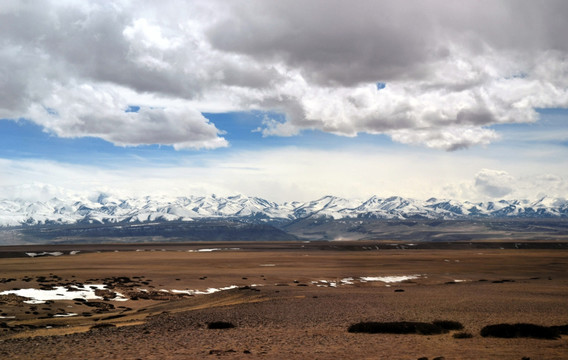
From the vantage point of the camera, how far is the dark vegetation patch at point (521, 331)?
93.9ft

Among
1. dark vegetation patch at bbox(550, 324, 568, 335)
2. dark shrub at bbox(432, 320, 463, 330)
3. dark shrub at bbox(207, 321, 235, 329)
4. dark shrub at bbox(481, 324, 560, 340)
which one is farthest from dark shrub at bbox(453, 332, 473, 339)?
dark shrub at bbox(207, 321, 235, 329)

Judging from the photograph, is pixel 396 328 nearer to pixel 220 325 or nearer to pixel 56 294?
pixel 220 325

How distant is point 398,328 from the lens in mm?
31609

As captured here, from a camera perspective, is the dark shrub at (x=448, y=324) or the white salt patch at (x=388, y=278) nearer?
the dark shrub at (x=448, y=324)

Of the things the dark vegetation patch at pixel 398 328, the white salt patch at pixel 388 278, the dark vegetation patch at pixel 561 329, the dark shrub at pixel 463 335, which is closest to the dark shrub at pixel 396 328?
the dark vegetation patch at pixel 398 328

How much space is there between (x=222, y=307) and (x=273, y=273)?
128ft

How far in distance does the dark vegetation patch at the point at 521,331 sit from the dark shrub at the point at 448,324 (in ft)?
7.08

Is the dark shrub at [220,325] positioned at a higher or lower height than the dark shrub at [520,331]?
lower

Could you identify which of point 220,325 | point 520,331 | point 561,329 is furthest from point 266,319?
point 561,329

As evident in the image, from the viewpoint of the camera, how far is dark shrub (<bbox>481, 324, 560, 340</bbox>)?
28.6m

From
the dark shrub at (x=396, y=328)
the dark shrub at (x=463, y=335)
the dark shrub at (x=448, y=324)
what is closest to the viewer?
the dark shrub at (x=463, y=335)

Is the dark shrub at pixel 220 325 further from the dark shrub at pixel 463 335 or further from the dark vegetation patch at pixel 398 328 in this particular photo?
the dark shrub at pixel 463 335

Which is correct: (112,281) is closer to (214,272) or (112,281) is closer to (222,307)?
(214,272)

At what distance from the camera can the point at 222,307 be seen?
4319 centimetres
